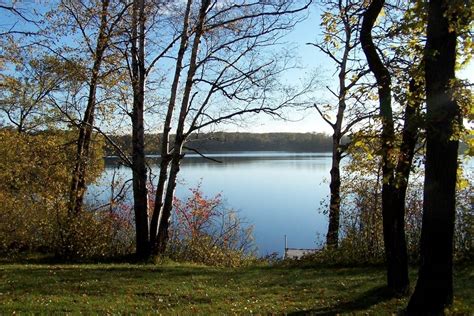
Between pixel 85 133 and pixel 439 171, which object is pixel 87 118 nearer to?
pixel 85 133

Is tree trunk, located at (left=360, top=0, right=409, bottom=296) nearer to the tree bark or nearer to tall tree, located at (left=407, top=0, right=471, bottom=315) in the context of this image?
tall tree, located at (left=407, top=0, right=471, bottom=315)

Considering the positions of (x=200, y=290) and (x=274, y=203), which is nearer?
(x=200, y=290)

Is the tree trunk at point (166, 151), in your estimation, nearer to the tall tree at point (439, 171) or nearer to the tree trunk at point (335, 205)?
the tree trunk at point (335, 205)

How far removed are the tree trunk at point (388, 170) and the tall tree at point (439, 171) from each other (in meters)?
0.71

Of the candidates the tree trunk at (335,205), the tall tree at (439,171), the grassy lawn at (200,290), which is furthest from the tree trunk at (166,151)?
the tall tree at (439,171)

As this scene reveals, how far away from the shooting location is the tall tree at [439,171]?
17.1 ft

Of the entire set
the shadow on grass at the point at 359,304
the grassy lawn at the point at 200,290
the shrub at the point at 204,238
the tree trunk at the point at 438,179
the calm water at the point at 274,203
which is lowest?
the calm water at the point at 274,203

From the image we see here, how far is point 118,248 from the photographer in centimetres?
1315

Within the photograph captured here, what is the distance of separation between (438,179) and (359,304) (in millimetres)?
2427

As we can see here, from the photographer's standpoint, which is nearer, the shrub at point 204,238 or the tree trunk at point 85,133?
the tree trunk at point 85,133

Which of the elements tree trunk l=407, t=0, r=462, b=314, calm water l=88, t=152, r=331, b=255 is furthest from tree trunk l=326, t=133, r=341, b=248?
tree trunk l=407, t=0, r=462, b=314

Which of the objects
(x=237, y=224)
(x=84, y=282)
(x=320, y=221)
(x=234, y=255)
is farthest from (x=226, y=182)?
(x=84, y=282)

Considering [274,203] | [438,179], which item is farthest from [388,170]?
[274,203]

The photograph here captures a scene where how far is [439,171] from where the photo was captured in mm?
5355
